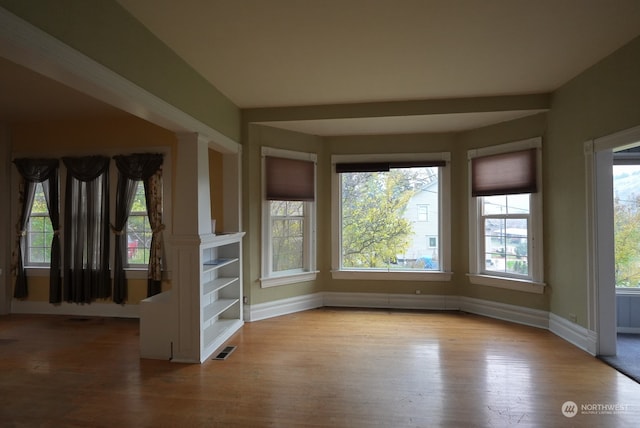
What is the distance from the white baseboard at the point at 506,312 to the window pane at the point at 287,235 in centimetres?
254

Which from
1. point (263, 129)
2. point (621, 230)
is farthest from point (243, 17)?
point (621, 230)

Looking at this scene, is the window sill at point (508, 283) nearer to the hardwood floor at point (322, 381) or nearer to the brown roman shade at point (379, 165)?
the hardwood floor at point (322, 381)

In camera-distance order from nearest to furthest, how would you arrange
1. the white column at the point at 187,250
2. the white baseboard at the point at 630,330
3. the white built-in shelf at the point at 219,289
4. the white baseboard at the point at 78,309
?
the white column at the point at 187,250, the white built-in shelf at the point at 219,289, the white baseboard at the point at 630,330, the white baseboard at the point at 78,309

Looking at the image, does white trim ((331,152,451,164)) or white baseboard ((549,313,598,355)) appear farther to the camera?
white trim ((331,152,451,164))

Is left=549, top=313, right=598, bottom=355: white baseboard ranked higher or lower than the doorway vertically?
lower

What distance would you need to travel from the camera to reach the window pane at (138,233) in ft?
15.1

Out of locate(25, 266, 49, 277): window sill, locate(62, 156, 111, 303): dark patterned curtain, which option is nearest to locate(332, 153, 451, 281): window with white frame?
locate(62, 156, 111, 303): dark patterned curtain

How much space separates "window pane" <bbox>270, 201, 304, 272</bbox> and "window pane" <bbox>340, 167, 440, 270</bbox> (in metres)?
0.69

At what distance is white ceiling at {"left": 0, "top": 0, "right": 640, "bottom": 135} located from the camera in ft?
7.58

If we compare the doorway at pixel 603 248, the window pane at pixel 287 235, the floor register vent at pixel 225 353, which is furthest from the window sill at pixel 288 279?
the doorway at pixel 603 248

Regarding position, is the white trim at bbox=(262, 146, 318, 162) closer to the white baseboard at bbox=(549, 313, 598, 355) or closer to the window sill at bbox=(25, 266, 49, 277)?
the window sill at bbox=(25, 266, 49, 277)

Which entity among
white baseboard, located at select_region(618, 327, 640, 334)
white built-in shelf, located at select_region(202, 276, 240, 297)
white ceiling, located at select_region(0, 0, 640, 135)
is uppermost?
white ceiling, located at select_region(0, 0, 640, 135)

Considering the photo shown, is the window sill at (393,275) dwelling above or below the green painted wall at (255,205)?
below

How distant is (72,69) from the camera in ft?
6.12
